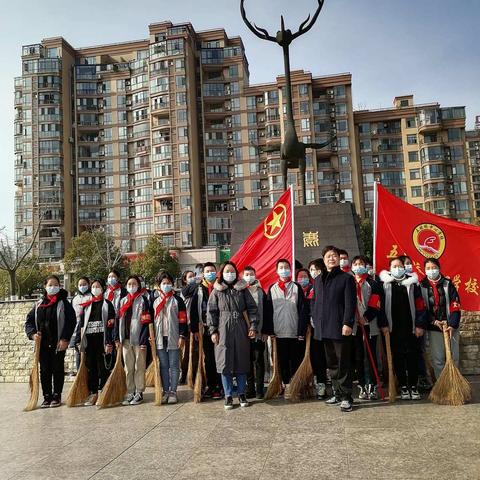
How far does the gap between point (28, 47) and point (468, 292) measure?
228ft

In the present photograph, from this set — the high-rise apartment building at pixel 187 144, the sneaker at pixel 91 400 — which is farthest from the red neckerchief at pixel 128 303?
the high-rise apartment building at pixel 187 144

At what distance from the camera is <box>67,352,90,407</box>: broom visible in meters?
7.29

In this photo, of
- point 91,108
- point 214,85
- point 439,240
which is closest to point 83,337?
point 439,240

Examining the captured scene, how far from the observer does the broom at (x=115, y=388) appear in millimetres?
7050

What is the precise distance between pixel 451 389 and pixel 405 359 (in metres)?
0.80

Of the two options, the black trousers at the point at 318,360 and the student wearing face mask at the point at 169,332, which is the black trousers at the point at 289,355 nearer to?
the black trousers at the point at 318,360

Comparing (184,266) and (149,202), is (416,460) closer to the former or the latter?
(184,266)

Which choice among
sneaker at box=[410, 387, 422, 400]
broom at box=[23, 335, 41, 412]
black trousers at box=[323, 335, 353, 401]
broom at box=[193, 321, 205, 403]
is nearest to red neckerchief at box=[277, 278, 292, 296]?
black trousers at box=[323, 335, 353, 401]

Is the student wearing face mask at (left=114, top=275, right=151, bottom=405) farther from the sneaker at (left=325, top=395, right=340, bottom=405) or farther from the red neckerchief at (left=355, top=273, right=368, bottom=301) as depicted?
the red neckerchief at (left=355, top=273, right=368, bottom=301)

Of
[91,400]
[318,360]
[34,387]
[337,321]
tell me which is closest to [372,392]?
[318,360]

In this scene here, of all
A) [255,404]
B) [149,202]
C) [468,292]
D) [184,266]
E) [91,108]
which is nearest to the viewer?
[255,404]

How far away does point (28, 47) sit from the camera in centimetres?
6350

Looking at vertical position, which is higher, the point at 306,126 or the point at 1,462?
the point at 306,126

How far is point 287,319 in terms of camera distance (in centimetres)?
703
